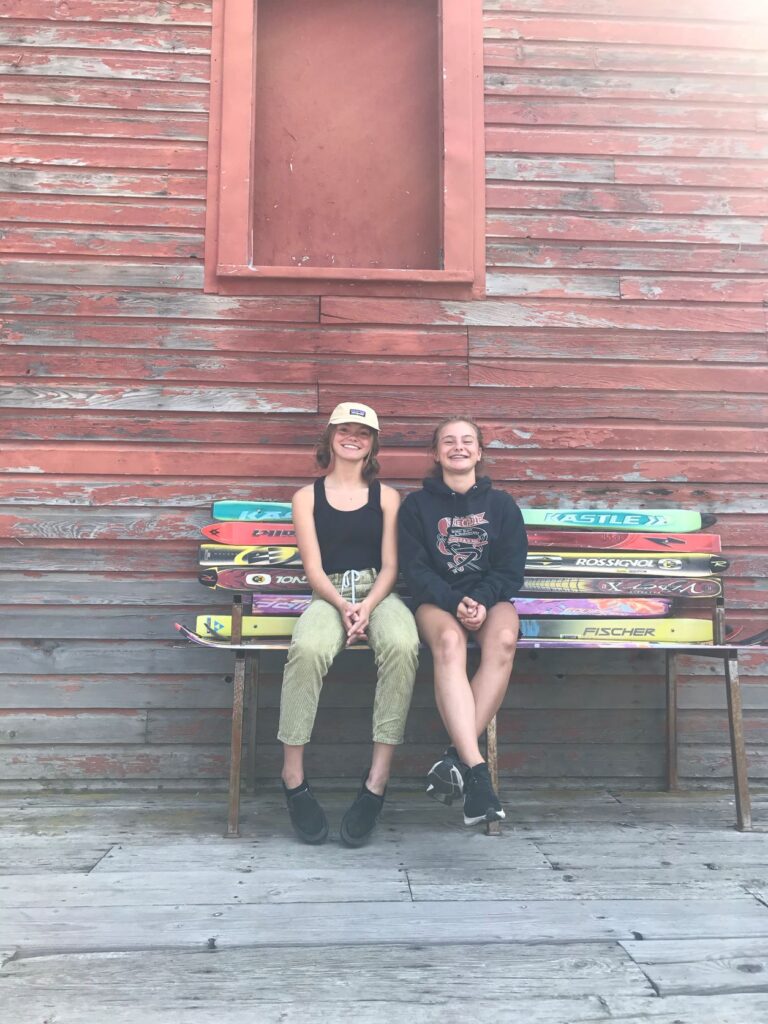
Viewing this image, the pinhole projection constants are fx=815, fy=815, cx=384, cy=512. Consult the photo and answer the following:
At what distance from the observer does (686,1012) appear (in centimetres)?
166

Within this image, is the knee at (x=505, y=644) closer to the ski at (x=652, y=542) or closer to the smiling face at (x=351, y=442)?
the ski at (x=652, y=542)

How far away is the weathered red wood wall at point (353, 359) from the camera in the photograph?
11.7 ft

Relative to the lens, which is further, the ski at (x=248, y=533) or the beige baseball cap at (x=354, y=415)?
the ski at (x=248, y=533)

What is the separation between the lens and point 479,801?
8.07 ft

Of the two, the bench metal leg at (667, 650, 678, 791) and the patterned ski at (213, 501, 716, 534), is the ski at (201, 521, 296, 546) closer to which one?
the patterned ski at (213, 501, 716, 534)

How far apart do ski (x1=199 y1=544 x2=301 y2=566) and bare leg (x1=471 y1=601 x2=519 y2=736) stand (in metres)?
0.90

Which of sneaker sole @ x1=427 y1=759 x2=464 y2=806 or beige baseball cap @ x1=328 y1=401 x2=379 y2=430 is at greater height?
beige baseball cap @ x1=328 y1=401 x2=379 y2=430

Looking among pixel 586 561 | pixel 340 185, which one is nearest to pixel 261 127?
pixel 340 185

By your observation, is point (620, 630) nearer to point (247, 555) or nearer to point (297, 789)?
point (297, 789)

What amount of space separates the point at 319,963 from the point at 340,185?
3361mm

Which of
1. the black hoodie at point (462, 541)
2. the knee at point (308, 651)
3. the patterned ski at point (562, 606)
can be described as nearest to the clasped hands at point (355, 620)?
the knee at point (308, 651)

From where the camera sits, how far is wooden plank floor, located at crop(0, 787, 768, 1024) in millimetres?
1696

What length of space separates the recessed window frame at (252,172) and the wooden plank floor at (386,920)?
2.30 meters

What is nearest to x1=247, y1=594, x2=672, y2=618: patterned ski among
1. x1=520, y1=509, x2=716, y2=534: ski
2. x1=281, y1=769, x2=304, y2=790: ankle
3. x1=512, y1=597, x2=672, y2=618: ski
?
x1=512, y1=597, x2=672, y2=618: ski
